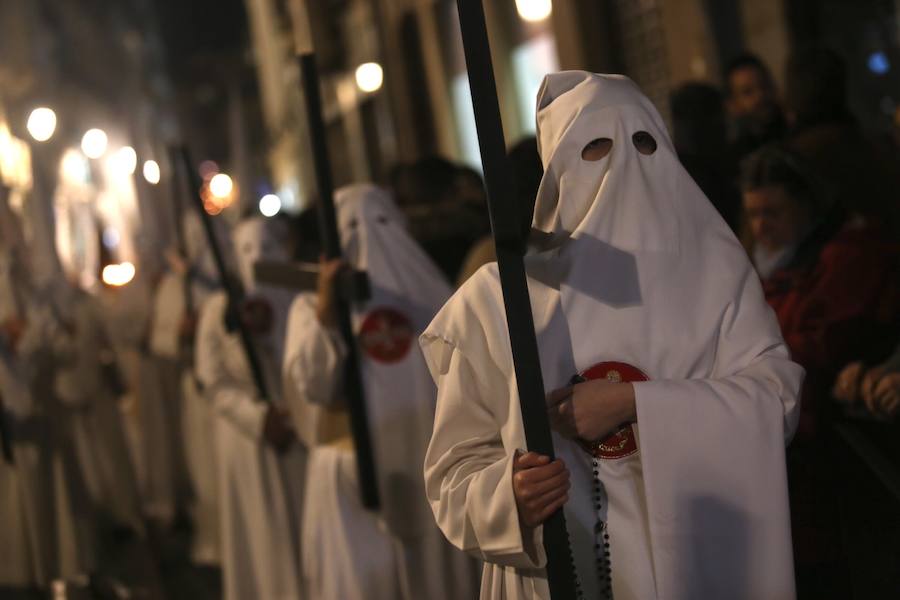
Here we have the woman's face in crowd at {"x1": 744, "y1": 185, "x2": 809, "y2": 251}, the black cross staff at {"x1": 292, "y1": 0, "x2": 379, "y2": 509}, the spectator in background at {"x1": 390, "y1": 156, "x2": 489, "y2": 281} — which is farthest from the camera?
the spectator in background at {"x1": 390, "y1": 156, "x2": 489, "y2": 281}

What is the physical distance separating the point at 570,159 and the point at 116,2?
140ft

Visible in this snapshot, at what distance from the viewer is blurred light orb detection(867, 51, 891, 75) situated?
8.73m

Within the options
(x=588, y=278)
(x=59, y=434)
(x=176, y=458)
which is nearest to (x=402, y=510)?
(x=588, y=278)

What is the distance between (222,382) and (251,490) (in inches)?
23.9

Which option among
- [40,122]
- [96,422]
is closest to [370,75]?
[40,122]

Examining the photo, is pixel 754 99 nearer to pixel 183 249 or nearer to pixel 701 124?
pixel 701 124

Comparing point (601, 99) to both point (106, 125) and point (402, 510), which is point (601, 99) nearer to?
point (402, 510)

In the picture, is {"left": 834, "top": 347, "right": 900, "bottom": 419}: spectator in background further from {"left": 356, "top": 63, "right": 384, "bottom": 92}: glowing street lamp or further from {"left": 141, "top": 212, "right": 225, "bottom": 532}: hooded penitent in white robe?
{"left": 356, "top": 63, "right": 384, "bottom": 92}: glowing street lamp

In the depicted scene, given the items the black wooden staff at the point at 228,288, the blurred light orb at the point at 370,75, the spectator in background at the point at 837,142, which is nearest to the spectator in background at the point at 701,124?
the spectator in background at the point at 837,142

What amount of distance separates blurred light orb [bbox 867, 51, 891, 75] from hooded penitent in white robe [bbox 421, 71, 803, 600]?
237 inches

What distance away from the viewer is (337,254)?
5184 mm

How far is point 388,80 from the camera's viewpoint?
16328mm

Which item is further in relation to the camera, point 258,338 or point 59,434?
point 59,434

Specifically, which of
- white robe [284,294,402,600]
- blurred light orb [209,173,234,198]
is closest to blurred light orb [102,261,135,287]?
white robe [284,294,402,600]
